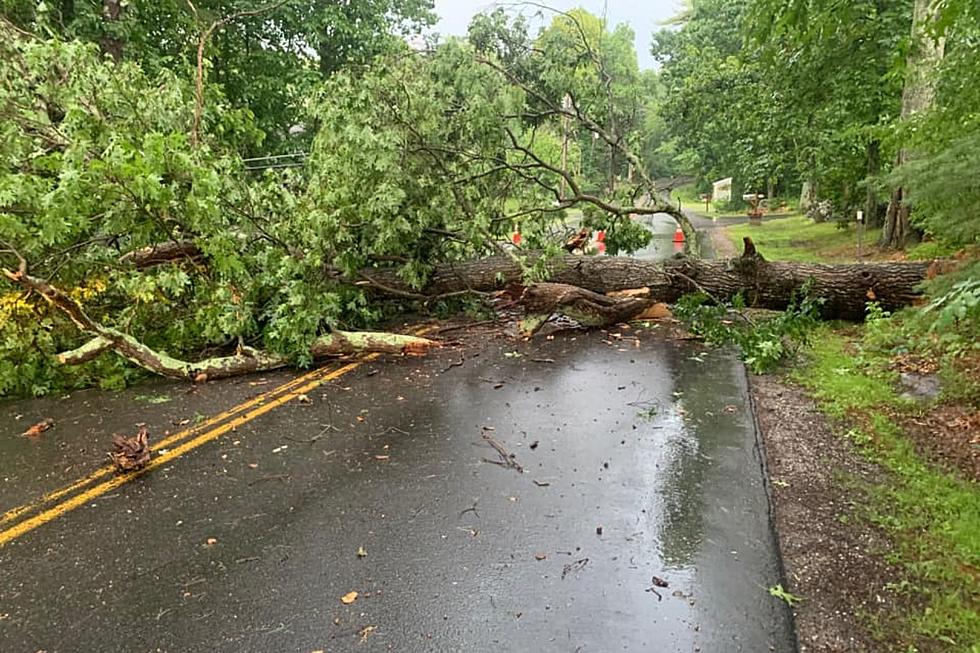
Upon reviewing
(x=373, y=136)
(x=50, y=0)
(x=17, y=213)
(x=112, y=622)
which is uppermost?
(x=50, y=0)

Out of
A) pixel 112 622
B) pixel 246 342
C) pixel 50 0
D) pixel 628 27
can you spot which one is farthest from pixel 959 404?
pixel 628 27

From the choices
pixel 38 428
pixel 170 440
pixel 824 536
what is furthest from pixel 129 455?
pixel 824 536

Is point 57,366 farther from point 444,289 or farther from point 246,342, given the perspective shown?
point 444,289

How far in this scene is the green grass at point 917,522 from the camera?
267 centimetres

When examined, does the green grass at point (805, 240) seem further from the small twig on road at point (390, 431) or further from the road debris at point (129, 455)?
the road debris at point (129, 455)

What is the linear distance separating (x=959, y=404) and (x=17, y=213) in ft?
28.3

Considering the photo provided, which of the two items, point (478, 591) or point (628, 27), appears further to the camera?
point (628, 27)

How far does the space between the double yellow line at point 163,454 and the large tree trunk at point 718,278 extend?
2.41 meters

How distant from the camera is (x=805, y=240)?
19.0 meters

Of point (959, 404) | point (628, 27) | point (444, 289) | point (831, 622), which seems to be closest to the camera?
point (831, 622)

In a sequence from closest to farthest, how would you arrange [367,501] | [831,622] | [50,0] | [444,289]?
[831,622] < [367,501] < [444,289] < [50,0]

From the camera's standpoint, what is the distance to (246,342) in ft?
24.3

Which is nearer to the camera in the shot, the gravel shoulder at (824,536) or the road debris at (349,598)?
the gravel shoulder at (824,536)

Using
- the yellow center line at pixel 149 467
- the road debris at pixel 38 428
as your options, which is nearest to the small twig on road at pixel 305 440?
the yellow center line at pixel 149 467
